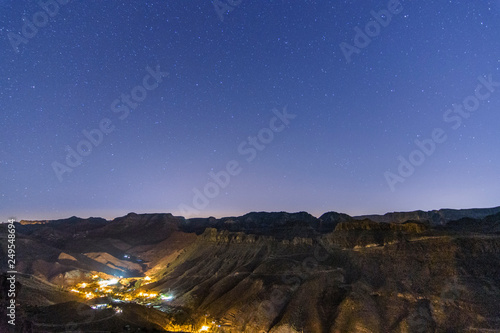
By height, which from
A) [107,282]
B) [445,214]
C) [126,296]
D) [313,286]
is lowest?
[313,286]

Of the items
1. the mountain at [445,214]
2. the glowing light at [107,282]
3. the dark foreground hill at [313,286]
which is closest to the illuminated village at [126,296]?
the glowing light at [107,282]

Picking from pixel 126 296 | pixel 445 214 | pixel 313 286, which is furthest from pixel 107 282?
pixel 445 214

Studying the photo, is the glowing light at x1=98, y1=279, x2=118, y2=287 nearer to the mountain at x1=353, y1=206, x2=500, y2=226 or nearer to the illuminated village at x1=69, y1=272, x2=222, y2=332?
the illuminated village at x1=69, y1=272, x2=222, y2=332

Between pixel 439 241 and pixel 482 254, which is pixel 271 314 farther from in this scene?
pixel 482 254

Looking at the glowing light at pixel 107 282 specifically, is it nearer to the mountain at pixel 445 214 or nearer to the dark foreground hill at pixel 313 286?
the dark foreground hill at pixel 313 286

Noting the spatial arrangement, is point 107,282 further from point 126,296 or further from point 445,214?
point 445,214

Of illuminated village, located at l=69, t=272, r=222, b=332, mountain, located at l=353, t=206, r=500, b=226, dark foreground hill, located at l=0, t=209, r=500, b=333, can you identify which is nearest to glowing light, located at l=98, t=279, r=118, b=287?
illuminated village, located at l=69, t=272, r=222, b=332

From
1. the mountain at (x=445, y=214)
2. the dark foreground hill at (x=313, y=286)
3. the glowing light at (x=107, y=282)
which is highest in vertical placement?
the mountain at (x=445, y=214)

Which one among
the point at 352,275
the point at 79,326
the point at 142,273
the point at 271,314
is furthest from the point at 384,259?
the point at 142,273
